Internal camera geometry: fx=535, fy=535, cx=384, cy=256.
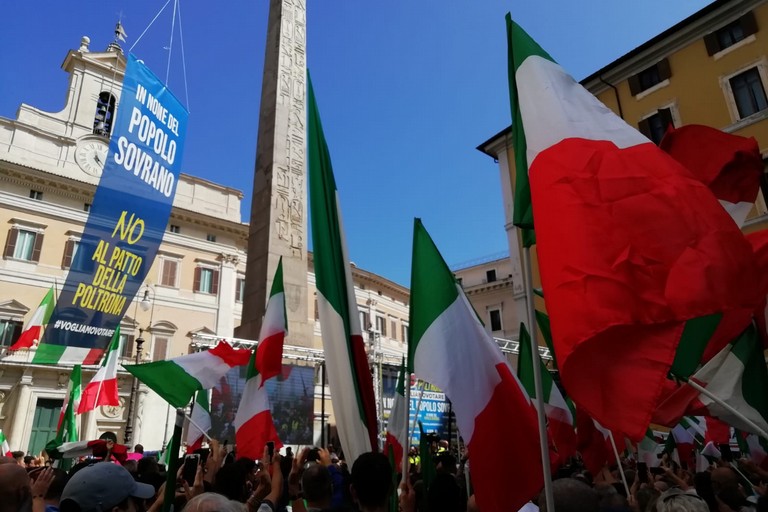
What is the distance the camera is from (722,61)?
1678cm

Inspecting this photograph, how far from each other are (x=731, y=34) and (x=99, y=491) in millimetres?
20680

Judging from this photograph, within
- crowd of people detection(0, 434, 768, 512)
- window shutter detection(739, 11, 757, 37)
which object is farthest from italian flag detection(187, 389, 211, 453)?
window shutter detection(739, 11, 757, 37)

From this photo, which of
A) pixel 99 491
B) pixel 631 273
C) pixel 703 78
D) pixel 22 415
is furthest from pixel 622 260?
pixel 22 415

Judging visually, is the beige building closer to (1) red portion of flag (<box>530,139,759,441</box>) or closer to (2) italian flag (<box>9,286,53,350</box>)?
(2) italian flag (<box>9,286,53,350</box>)

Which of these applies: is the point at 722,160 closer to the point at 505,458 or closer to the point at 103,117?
the point at 505,458

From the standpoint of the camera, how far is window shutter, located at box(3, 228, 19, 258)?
20.6 m

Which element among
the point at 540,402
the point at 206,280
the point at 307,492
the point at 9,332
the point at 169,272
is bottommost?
the point at 307,492

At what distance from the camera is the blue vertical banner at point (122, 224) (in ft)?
15.7

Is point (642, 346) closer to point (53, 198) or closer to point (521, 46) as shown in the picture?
point (521, 46)

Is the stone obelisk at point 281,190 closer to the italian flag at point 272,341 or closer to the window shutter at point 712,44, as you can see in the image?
the italian flag at point 272,341

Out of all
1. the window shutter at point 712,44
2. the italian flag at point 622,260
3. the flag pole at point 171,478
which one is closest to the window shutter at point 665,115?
the window shutter at point 712,44

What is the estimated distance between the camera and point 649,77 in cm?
1875

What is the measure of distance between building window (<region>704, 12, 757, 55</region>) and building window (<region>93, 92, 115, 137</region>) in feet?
78.5

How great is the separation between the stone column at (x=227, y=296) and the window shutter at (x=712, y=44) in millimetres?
21554
